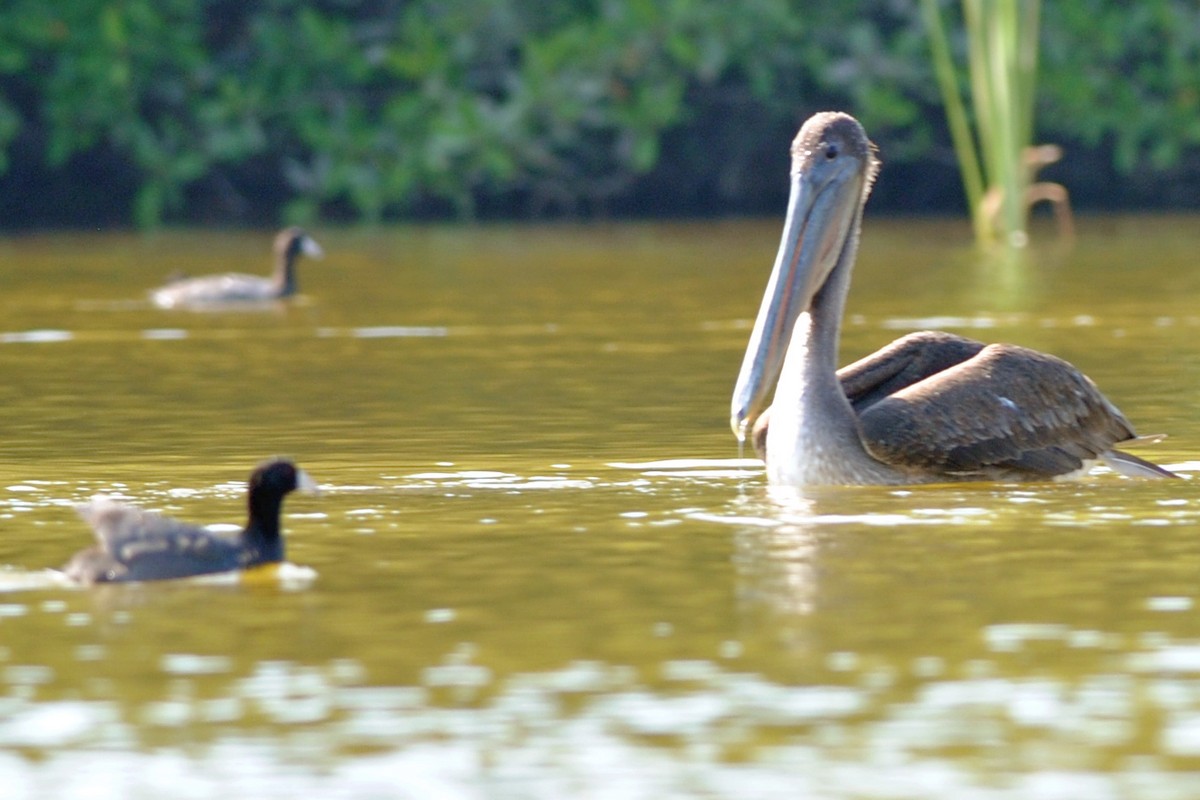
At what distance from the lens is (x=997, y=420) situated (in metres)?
8.59

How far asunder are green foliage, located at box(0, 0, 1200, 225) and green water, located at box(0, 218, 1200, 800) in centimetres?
1625

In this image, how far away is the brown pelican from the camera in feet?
27.8

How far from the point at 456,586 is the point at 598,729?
157 cm

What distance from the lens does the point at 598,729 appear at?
5383mm

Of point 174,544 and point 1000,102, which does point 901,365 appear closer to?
point 174,544

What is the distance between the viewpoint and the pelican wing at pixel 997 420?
8.45 metres

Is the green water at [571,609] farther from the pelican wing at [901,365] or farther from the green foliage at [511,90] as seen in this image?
the green foliage at [511,90]

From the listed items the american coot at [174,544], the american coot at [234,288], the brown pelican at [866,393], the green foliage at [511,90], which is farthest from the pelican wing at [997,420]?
the green foliage at [511,90]

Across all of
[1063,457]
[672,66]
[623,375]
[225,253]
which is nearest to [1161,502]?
[1063,457]

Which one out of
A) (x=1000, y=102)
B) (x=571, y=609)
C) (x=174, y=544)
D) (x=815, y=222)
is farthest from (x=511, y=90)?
(x=571, y=609)

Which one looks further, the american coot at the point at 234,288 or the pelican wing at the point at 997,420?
the american coot at the point at 234,288

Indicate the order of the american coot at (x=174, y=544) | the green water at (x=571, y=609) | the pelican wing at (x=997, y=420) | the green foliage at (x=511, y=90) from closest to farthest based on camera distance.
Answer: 1. the green water at (x=571, y=609)
2. the american coot at (x=174, y=544)
3. the pelican wing at (x=997, y=420)
4. the green foliage at (x=511, y=90)

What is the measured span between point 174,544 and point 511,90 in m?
23.3

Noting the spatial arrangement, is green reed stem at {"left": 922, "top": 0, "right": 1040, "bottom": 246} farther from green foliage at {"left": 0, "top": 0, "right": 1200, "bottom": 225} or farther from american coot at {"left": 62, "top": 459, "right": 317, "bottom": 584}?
american coot at {"left": 62, "top": 459, "right": 317, "bottom": 584}
